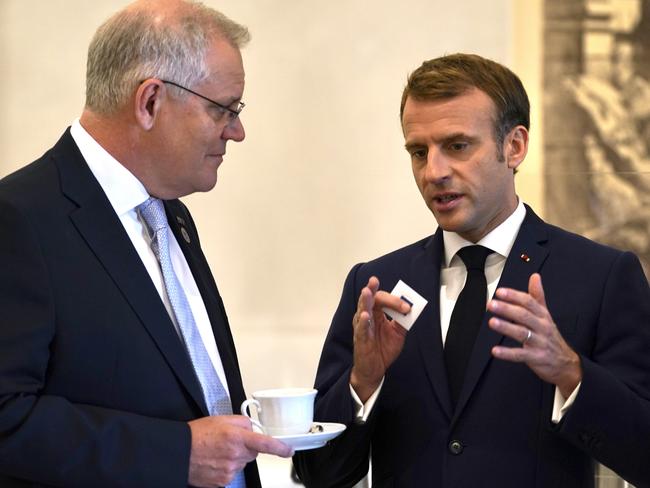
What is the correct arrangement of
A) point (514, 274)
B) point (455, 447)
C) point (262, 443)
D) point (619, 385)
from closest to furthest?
point (262, 443) < point (619, 385) < point (455, 447) < point (514, 274)

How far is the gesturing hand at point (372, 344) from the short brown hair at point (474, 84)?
0.50 meters

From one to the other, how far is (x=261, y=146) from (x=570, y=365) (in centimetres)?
252

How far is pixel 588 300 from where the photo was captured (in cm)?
220

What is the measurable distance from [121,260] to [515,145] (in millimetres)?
985

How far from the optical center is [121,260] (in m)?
2.01

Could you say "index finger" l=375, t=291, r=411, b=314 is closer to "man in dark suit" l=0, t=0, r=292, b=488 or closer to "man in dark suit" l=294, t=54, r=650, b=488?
"man in dark suit" l=294, t=54, r=650, b=488

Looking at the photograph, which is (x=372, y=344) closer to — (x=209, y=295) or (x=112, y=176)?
(x=209, y=295)

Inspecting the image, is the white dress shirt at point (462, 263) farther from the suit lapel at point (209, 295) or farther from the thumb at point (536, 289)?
the suit lapel at point (209, 295)

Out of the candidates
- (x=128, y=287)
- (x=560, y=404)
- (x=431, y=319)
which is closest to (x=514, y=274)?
(x=431, y=319)

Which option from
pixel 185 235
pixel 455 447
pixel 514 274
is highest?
pixel 185 235

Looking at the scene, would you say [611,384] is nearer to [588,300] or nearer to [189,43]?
[588,300]

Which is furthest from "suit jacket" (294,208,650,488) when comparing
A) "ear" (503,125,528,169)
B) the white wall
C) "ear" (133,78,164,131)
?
the white wall

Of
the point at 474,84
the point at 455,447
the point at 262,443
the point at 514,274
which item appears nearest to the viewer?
the point at 262,443

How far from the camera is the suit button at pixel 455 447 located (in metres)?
2.17
